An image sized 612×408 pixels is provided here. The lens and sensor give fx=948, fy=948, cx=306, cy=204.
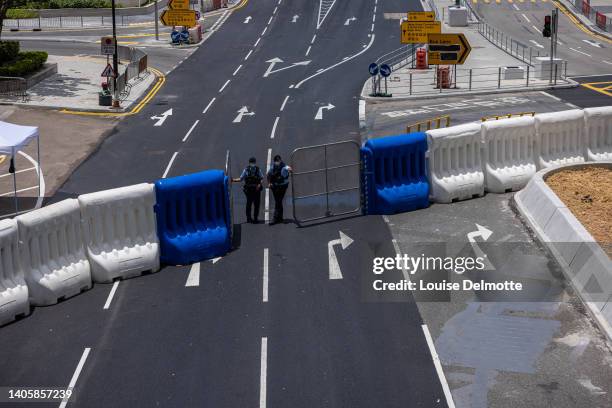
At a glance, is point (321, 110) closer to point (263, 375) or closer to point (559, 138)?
point (559, 138)

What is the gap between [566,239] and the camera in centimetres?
1998

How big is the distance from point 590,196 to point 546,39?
42.6 metres

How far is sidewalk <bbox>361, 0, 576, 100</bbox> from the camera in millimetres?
43750

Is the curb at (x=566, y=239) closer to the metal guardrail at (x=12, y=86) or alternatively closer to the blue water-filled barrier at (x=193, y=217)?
the blue water-filled barrier at (x=193, y=217)

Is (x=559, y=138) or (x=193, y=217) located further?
(x=559, y=138)

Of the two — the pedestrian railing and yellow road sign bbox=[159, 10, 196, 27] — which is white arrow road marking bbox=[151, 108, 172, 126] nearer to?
the pedestrian railing

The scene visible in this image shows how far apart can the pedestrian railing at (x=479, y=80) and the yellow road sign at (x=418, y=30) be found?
187 cm

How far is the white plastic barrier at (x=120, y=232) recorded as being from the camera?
64.2 ft

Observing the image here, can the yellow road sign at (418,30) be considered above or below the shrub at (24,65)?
above

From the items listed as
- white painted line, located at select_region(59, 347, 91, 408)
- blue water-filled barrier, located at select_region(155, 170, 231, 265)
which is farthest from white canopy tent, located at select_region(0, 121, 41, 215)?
white painted line, located at select_region(59, 347, 91, 408)

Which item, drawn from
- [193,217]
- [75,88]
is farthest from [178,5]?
[193,217]

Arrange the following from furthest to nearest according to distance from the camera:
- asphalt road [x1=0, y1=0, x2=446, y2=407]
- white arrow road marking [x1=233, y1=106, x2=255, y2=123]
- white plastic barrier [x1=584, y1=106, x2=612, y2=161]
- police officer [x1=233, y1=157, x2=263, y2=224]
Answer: white arrow road marking [x1=233, y1=106, x2=255, y2=123], white plastic barrier [x1=584, y1=106, x2=612, y2=161], police officer [x1=233, y1=157, x2=263, y2=224], asphalt road [x1=0, y1=0, x2=446, y2=407]

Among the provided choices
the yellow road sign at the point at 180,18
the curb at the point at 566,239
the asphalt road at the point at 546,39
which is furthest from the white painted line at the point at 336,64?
the curb at the point at 566,239

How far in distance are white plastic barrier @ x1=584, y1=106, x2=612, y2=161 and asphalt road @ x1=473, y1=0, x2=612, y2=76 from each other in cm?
2339
